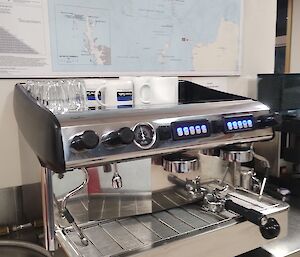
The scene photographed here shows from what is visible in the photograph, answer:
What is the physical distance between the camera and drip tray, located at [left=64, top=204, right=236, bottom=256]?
1.95ft

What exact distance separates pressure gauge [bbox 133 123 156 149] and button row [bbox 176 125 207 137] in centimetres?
5

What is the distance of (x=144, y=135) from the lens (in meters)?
0.55

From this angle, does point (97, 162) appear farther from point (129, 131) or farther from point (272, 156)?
point (272, 156)

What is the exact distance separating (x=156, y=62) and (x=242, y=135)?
0.43 metres

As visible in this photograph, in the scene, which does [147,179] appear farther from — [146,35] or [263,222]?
[146,35]

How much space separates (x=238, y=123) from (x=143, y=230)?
0.30 meters

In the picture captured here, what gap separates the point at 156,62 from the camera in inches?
38.8

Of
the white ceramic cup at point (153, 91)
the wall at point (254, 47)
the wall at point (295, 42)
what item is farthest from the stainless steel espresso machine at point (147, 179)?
the wall at point (295, 42)

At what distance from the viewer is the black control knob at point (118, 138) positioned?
513 mm

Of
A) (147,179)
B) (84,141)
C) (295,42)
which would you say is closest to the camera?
(84,141)

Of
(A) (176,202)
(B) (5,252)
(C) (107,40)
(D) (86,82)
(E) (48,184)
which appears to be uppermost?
(C) (107,40)

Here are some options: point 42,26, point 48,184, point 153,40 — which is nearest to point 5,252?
point 48,184

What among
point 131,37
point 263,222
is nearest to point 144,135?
Answer: point 263,222

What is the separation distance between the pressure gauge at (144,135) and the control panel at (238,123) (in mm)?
163
